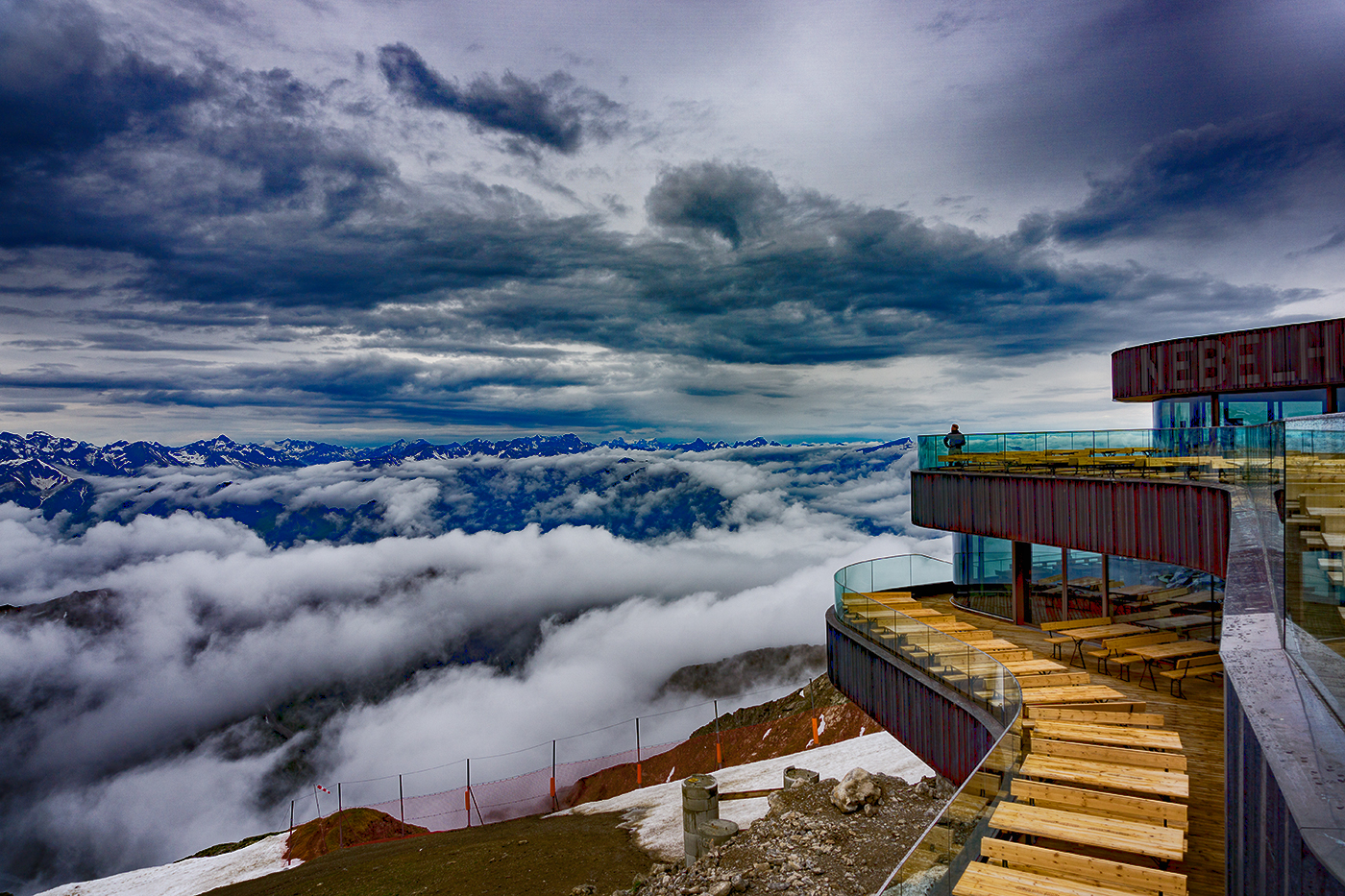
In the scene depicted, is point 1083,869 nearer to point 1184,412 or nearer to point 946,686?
point 946,686

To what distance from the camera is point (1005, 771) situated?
8.20m

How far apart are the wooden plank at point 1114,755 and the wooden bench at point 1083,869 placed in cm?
222

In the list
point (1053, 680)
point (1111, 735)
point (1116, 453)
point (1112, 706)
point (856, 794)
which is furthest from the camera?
point (856, 794)

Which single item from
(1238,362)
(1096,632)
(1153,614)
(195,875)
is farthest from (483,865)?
(195,875)

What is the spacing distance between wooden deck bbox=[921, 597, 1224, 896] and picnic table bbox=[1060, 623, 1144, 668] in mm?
849

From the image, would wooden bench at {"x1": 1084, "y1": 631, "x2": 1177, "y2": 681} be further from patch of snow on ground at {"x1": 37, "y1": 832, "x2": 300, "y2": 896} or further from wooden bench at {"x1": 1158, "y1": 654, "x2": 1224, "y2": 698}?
patch of snow on ground at {"x1": 37, "y1": 832, "x2": 300, "y2": 896}

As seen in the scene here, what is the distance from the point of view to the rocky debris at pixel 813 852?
2022cm

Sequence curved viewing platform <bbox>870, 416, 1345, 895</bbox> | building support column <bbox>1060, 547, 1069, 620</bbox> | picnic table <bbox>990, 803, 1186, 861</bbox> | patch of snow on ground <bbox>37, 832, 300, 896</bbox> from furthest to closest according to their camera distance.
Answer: patch of snow on ground <bbox>37, 832, 300, 896</bbox>, building support column <bbox>1060, 547, 1069, 620</bbox>, picnic table <bbox>990, 803, 1186, 861</bbox>, curved viewing platform <bbox>870, 416, 1345, 895</bbox>

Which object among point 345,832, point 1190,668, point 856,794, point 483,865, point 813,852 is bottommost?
point 345,832

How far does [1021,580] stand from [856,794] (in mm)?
11272

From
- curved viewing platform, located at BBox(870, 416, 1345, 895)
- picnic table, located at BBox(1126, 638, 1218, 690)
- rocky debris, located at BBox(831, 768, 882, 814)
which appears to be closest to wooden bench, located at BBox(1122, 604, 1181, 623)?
curved viewing platform, located at BBox(870, 416, 1345, 895)

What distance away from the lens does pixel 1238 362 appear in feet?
85.3

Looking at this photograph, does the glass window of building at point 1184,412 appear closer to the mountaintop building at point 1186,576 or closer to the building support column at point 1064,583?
the mountaintop building at point 1186,576

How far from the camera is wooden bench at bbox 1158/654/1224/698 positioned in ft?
43.0
